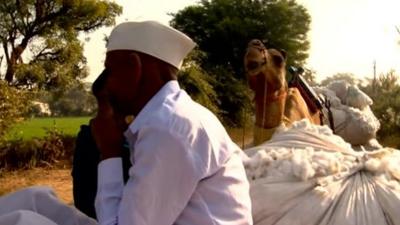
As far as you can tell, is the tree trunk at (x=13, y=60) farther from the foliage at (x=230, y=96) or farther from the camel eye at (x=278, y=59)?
the camel eye at (x=278, y=59)

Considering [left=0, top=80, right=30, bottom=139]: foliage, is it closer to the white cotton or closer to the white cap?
the white cotton

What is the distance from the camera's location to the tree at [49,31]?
20.3 m

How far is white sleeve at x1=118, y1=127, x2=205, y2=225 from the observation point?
2.30 meters

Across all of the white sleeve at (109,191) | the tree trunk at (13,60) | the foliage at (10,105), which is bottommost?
the foliage at (10,105)

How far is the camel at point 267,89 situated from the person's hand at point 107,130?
7.46 ft

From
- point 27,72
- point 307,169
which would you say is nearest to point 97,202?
point 307,169

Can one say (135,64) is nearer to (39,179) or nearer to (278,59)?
(278,59)

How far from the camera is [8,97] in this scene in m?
17.9

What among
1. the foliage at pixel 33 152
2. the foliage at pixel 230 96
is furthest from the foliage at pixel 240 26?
the foliage at pixel 33 152

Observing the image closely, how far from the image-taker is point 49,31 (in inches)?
804

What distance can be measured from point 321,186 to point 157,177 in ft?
4.93

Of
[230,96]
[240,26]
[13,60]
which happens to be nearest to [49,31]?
[13,60]

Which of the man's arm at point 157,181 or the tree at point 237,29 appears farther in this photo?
the tree at point 237,29

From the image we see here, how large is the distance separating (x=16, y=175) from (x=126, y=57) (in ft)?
61.3
